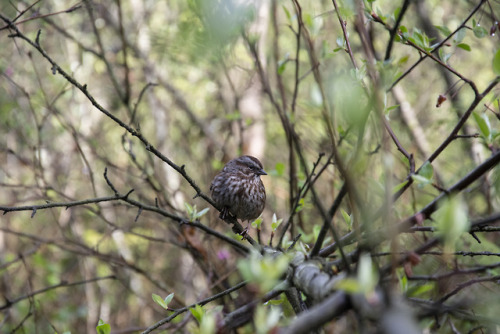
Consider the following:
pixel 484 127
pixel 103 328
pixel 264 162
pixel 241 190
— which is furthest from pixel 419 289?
pixel 264 162

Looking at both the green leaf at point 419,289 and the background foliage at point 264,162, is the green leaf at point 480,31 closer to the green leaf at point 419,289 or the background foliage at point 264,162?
the background foliage at point 264,162

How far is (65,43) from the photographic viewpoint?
8.81 m

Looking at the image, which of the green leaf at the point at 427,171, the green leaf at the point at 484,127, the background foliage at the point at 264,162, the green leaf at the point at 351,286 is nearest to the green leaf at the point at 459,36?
the background foliage at the point at 264,162

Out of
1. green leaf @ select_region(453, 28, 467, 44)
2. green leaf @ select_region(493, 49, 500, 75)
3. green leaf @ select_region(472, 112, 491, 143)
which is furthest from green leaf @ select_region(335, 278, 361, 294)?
green leaf @ select_region(453, 28, 467, 44)

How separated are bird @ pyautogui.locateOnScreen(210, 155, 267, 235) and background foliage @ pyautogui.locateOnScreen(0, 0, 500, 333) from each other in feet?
0.95

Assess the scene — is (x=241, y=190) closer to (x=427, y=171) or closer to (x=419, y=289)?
(x=427, y=171)

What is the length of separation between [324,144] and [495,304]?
3693mm

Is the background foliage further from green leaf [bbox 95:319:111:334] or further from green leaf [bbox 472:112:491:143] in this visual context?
green leaf [bbox 95:319:111:334]

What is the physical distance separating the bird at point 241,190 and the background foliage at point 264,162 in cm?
29

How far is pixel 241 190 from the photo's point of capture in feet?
14.4

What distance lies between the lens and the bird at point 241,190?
14.4ft

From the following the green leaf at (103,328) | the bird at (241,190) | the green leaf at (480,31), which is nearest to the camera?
the green leaf at (103,328)

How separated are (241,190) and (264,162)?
131 inches

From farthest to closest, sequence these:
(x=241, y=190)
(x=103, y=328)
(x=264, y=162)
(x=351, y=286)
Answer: (x=264, y=162), (x=241, y=190), (x=103, y=328), (x=351, y=286)
